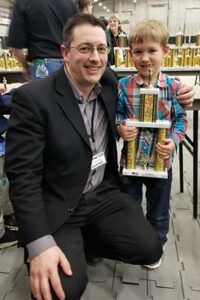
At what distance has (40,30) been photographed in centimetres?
194

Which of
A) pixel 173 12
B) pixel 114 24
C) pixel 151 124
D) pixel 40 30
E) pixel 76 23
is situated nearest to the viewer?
pixel 76 23

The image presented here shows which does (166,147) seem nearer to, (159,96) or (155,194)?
(159,96)

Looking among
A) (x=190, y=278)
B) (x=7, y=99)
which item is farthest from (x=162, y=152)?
(x=7, y=99)

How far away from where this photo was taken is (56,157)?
1062mm

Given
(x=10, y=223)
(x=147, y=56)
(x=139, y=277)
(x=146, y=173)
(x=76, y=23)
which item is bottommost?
(x=139, y=277)

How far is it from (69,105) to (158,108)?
398 mm

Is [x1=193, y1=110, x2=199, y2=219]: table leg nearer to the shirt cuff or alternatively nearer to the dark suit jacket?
the dark suit jacket

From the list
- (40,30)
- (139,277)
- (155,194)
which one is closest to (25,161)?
(155,194)

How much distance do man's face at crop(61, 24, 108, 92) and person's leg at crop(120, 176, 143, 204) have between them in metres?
Result: 0.54

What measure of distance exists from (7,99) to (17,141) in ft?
1.62

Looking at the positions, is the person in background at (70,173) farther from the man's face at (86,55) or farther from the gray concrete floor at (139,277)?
the gray concrete floor at (139,277)

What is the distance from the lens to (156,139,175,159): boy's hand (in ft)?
3.92

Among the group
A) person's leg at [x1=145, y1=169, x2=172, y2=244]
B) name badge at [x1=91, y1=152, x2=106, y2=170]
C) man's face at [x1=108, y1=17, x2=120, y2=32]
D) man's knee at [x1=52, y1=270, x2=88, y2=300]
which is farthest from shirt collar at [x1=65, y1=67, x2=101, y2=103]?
man's face at [x1=108, y1=17, x2=120, y2=32]

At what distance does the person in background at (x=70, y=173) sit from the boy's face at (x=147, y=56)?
144 millimetres
